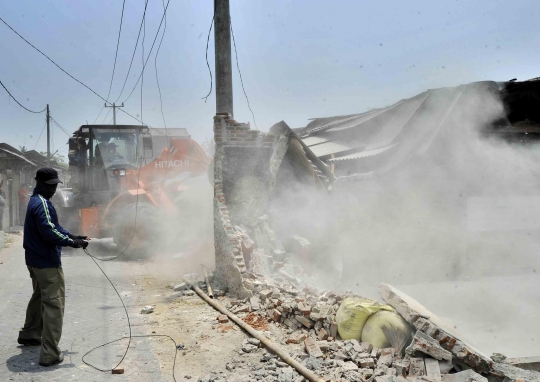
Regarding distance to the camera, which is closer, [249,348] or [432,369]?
[432,369]

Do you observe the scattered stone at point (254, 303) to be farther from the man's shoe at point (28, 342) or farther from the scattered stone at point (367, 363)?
the man's shoe at point (28, 342)

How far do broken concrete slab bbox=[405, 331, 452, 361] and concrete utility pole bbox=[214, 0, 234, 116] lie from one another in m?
6.50

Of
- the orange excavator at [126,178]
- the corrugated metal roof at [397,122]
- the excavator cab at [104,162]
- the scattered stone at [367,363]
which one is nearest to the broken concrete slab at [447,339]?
the scattered stone at [367,363]

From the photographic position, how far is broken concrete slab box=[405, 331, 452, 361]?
4047 millimetres

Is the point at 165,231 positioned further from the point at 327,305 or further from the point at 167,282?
the point at 327,305

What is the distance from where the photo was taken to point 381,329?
4.74 meters

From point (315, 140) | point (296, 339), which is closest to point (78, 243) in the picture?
point (296, 339)

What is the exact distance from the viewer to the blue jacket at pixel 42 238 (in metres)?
4.45

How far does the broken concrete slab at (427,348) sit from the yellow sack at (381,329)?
0.34m

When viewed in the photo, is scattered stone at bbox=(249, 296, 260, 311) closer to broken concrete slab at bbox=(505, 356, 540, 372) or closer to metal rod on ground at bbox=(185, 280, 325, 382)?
metal rod on ground at bbox=(185, 280, 325, 382)

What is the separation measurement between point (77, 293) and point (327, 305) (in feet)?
15.6

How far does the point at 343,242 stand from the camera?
30.9 feet

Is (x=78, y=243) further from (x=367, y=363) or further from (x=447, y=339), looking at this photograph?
(x=447, y=339)

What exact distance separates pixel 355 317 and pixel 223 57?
662cm
